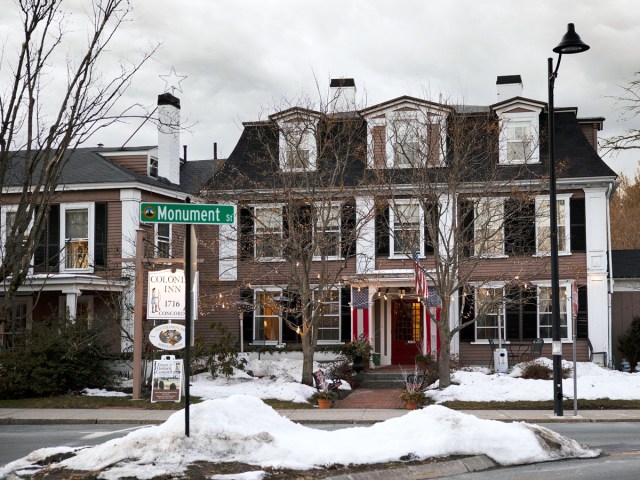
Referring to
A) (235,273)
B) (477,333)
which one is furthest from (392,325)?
(235,273)

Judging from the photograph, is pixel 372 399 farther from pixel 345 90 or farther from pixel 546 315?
pixel 345 90

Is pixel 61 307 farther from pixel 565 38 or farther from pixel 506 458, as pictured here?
pixel 506 458

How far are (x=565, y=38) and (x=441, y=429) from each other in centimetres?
880

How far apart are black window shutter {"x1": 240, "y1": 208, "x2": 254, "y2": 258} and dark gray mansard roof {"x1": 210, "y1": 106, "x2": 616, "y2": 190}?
103cm

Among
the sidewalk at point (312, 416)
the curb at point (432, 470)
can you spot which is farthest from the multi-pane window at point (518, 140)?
the curb at point (432, 470)

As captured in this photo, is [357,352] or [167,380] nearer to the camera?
[167,380]

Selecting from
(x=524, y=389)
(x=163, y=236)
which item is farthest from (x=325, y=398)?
(x=163, y=236)

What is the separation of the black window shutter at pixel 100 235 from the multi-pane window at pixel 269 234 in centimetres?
534

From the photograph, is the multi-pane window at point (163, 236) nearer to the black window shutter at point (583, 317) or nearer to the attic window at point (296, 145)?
the attic window at point (296, 145)

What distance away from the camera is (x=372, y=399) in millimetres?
22109

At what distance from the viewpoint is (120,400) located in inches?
831

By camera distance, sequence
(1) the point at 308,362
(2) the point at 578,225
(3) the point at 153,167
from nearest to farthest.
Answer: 1. (1) the point at 308,362
2. (2) the point at 578,225
3. (3) the point at 153,167

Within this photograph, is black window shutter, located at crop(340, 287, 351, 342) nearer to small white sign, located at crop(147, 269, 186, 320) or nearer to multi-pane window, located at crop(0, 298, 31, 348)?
multi-pane window, located at crop(0, 298, 31, 348)

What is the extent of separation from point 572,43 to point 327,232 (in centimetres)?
1021
